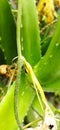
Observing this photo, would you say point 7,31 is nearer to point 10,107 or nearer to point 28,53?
point 28,53

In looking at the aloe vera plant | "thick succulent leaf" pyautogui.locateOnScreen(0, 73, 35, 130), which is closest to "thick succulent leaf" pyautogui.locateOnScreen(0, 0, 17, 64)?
the aloe vera plant

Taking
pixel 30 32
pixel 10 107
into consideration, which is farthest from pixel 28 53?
pixel 10 107

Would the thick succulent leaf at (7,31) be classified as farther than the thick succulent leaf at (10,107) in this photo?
Yes

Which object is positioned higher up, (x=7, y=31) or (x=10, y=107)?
(x=7, y=31)

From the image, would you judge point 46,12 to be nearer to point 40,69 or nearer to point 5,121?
point 40,69

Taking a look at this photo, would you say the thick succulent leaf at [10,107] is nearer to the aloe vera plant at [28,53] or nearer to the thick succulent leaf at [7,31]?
the aloe vera plant at [28,53]

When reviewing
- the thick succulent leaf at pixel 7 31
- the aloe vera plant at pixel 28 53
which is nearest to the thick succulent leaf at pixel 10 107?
the aloe vera plant at pixel 28 53
